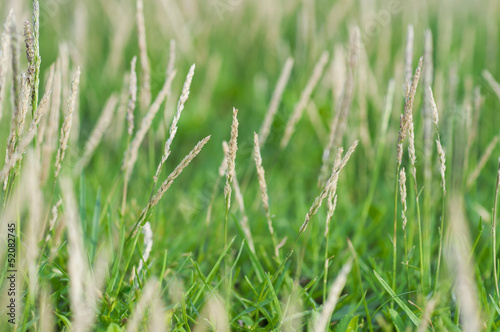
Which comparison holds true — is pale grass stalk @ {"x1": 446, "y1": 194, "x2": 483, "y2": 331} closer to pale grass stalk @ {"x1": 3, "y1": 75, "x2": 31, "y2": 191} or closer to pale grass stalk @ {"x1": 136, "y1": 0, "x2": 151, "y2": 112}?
pale grass stalk @ {"x1": 3, "y1": 75, "x2": 31, "y2": 191}

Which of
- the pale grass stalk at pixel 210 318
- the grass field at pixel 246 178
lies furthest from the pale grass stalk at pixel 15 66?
the pale grass stalk at pixel 210 318

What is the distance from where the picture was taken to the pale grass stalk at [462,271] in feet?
2.31

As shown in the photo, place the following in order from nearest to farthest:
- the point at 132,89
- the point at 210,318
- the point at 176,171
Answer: the point at 176,171, the point at 210,318, the point at 132,89

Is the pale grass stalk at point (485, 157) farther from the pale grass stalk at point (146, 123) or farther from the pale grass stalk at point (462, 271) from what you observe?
the pale grass stalk at point (146, 123)

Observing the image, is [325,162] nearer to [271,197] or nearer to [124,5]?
[271,197]

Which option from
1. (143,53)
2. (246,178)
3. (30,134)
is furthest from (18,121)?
(246,178)

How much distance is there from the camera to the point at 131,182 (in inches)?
81.0

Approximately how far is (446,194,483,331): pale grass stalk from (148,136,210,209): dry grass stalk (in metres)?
0.50

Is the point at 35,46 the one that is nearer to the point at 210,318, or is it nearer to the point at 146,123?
the point at 146,123

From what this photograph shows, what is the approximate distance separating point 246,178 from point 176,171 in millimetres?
1022

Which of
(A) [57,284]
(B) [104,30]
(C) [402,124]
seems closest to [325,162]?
(C) [402,124]

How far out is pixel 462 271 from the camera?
73cm

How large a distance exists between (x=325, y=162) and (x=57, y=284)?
0.81m

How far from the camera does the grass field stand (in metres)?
1.10
